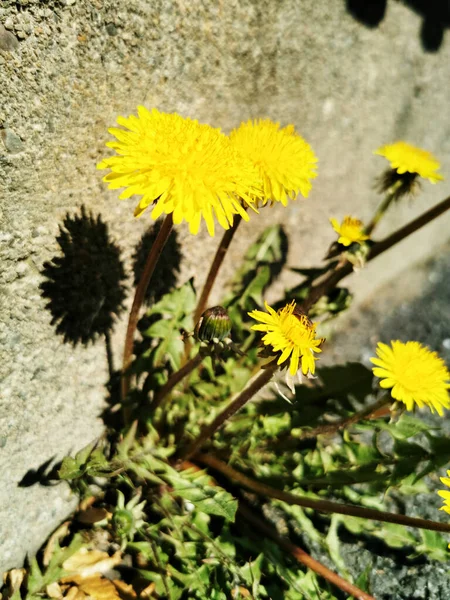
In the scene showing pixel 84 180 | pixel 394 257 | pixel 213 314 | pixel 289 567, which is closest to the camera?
pixel 213 314

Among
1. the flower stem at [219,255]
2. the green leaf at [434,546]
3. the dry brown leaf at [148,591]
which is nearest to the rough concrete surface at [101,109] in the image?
the flower stem at [219,255]

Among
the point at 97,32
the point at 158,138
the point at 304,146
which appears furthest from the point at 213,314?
the point at 97,32

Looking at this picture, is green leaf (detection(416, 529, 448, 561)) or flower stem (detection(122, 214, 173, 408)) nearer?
flower stem (detection(122, 214, 173, 408))

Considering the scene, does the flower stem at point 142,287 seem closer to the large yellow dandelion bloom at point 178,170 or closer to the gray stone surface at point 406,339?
the large yellow dandelion bloom at point 178,170

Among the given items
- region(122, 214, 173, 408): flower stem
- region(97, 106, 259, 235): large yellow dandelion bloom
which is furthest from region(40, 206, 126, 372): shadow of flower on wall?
region(97, 106, 259, 235): large yellow dandelion bloom

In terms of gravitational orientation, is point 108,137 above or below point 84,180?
above

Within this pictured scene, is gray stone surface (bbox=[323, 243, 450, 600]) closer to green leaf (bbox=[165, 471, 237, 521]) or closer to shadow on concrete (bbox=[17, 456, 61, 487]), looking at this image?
green leaf (bbox=[165, 471, 237, 521])

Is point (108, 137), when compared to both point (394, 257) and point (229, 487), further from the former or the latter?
point (394, 257)

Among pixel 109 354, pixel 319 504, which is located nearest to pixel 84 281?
pixel 109 354
